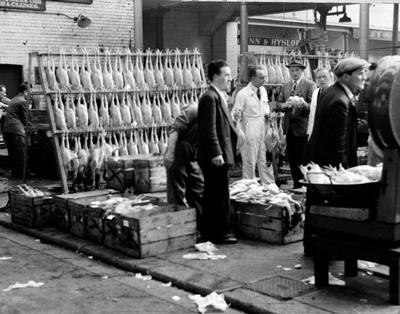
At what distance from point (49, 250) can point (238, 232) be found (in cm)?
244

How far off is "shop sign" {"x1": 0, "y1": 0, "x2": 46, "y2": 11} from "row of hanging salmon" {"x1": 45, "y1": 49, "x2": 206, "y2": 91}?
188 inches

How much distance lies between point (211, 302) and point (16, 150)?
930cm

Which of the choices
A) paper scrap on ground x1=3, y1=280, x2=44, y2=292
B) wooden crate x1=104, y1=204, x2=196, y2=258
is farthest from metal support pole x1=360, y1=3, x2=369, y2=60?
paper scrap on ground x1=3, y1=280, x2=44, y2=292

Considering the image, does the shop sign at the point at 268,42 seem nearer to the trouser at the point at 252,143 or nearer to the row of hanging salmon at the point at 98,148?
the row of hanging salmon at the point at 98,148

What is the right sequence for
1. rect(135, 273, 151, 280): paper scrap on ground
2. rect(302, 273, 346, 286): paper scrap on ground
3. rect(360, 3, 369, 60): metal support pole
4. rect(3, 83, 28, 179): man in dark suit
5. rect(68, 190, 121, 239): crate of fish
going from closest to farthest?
rect(302, 273, 346, 286): paper scrap on ground → rect(135, 273, 151, 280): paper scrap on ground → rect(68, 190, 121, 239): crate of fish → rect(3, 83, 28, 179): man in dark suit → rect(360, 3, 369, 60): metal support pole

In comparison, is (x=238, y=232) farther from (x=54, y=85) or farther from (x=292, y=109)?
(x=54, y=85)

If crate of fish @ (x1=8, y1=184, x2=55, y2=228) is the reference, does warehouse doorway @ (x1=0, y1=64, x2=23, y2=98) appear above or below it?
above

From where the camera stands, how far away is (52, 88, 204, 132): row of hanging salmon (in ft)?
32.8

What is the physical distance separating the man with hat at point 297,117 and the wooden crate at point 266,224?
2.21 meters

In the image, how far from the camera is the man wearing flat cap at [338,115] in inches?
235

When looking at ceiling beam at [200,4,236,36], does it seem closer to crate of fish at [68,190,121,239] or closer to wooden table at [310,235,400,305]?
crate of fish at [68,190,121,239]

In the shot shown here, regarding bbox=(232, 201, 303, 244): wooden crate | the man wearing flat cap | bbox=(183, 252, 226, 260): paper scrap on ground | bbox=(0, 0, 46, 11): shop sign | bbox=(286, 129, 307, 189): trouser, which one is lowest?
bbox=(183, 252, 226, 260): paper scrap on ground

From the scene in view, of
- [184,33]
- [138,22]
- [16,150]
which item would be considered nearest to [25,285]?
[16,150]

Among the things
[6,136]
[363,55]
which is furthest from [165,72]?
[363,55]
